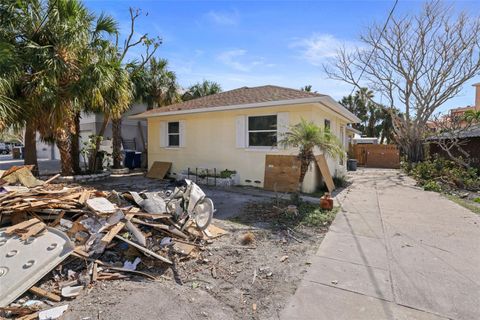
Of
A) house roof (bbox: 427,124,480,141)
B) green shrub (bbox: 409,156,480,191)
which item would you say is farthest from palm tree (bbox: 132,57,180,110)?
house roof (bbox: 427,124,480,141)

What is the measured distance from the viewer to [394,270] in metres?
3.57

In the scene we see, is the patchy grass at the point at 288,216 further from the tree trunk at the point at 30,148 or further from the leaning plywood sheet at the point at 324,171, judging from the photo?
the tree trunk at the point at 30,148

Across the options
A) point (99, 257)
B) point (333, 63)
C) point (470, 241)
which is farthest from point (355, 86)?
point (99, 257)

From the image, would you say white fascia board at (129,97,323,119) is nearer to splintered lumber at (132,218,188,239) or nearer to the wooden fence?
splintered lumber at (132,218,188,239)

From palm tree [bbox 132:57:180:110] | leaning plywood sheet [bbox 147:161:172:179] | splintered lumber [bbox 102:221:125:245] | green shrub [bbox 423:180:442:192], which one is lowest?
green shrub [bbox 423:180:442:192]

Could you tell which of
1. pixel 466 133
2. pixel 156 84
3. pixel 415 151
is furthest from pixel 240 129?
pixel 415 151

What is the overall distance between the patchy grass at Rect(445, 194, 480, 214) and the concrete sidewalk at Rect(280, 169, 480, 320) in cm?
60

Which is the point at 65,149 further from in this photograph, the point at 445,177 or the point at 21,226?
the point at 445,177

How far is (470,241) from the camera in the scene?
4.61 m

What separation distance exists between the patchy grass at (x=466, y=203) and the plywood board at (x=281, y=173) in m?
4.50

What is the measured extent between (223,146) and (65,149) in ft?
19.3

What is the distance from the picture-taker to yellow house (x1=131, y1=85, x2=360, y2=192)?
8805 millimetres

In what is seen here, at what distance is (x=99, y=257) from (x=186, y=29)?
8.89m

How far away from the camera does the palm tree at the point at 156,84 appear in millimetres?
14938
